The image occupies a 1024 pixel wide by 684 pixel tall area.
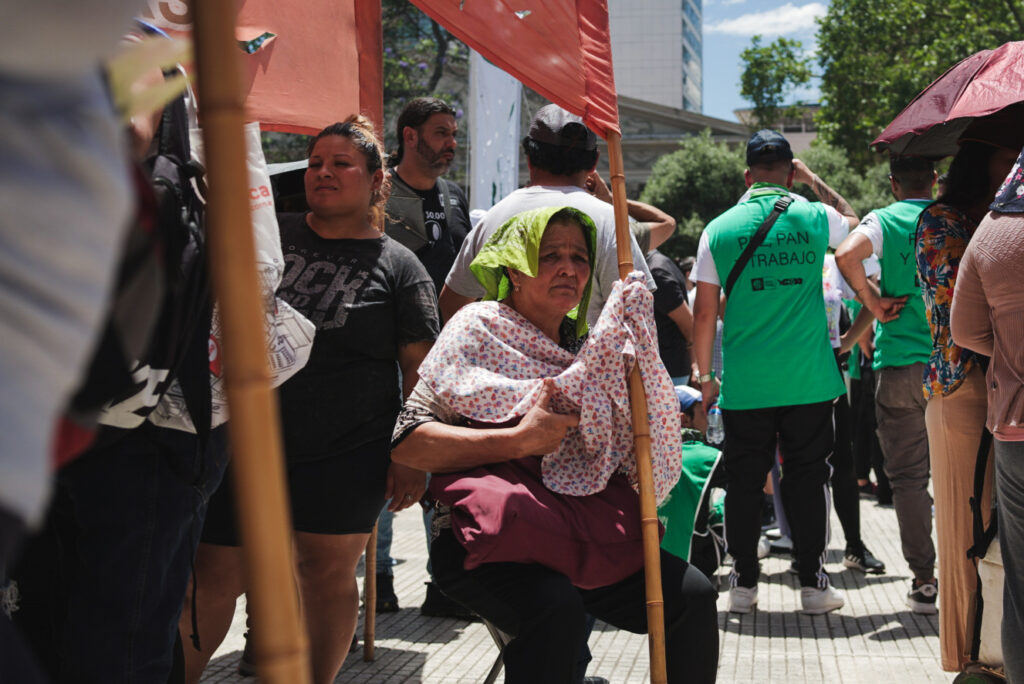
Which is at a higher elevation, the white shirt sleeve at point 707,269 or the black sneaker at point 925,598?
the white shirt sleeve at point 707,269

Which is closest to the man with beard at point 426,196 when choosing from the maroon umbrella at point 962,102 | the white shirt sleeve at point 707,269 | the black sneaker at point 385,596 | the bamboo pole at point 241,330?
the black sneaker at point 385,596

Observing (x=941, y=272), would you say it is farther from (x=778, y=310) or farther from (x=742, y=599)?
(x=742, y=599)

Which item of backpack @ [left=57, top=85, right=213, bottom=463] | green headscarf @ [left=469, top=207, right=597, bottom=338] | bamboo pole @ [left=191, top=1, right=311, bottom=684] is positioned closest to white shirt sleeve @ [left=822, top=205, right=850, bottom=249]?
green headscarf @ [left=469, top=207, right=597, bottom=338]

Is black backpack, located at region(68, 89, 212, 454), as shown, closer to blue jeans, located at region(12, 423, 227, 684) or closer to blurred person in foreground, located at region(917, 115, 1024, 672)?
blue jeans, located at region(12, 423, 227, 684)

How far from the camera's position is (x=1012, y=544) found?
3.17 meters

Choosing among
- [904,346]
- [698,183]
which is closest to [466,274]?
[904,346]

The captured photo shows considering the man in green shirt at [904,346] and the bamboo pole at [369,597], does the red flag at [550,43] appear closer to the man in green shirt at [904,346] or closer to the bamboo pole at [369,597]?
Answer: the bamboo pole at [369,597]

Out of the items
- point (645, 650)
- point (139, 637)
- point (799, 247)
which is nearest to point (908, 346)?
point (799, 247)

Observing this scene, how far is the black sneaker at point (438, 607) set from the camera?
16.4 ft

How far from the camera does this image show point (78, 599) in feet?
7.15

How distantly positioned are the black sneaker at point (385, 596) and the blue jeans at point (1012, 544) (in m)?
2.88

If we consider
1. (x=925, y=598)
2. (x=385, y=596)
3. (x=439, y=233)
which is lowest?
(x=925, y=598)

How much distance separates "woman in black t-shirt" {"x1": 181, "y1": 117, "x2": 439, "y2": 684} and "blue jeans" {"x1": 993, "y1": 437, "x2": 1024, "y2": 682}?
176 cm

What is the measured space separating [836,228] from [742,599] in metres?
1.96
